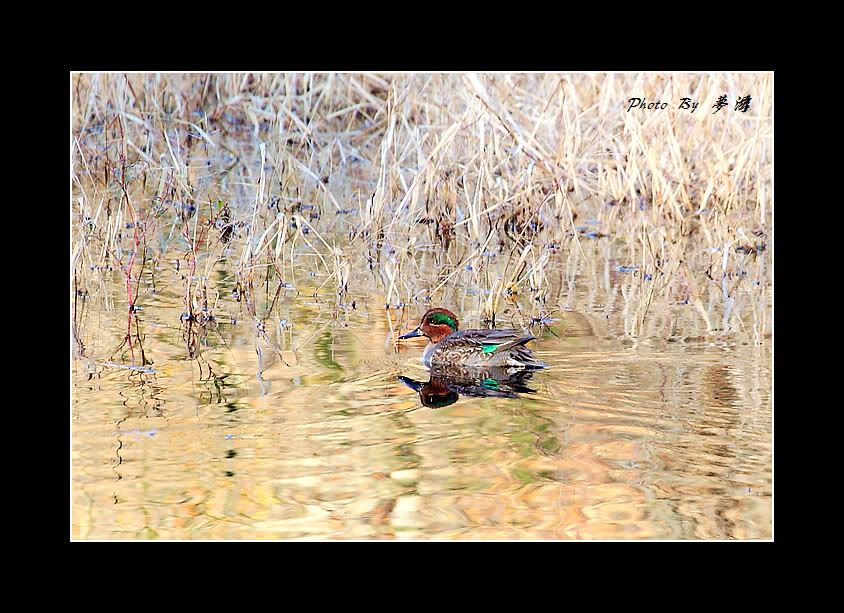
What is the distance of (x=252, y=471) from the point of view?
244 inches

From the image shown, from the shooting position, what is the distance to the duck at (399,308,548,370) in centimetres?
699

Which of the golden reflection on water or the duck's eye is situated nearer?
the golden reflection on water

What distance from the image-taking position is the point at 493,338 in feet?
23.1

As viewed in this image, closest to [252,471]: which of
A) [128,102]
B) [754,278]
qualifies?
[128,102]

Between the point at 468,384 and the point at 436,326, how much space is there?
15.3 inches

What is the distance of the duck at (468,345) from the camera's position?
6.99 meters

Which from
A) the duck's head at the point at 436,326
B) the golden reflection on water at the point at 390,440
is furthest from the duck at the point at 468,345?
the golden reflection on water at the point at 390,440

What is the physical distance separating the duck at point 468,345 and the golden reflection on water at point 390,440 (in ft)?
0.38

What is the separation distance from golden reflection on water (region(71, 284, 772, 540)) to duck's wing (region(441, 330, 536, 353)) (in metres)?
0.12

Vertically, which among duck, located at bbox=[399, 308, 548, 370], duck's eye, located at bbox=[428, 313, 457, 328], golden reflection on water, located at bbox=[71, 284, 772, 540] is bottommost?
golden reflection on water, located at bbox=[71, 284, 772, 540]

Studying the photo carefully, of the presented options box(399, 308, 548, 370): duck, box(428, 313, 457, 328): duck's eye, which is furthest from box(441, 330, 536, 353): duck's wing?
box(428, 313, 457, 328): duck's eye

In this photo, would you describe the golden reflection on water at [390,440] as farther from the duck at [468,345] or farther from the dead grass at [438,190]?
the dead grass at [438,190]

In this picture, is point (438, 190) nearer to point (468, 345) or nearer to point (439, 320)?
point (439, 320)

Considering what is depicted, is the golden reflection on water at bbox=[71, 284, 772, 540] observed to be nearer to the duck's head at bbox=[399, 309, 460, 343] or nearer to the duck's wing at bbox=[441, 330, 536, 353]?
the duck's wing at bbox=[441, 330, 536, 353]
